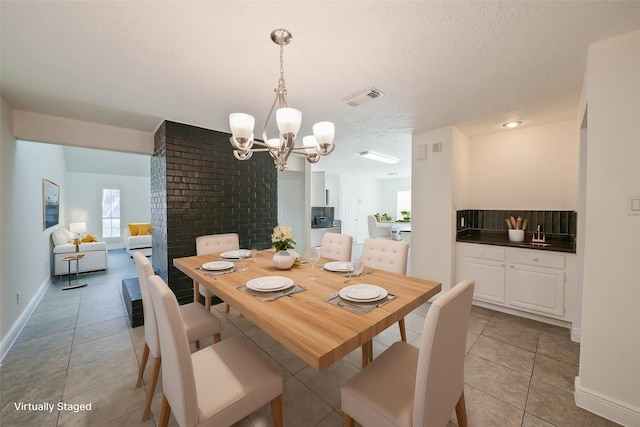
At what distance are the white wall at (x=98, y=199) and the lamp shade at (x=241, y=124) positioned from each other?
7.59m

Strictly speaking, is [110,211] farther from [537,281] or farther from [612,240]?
[612,240]

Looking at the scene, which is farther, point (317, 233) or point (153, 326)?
point (317, 233)

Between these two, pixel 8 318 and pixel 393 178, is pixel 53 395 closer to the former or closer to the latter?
pixel 8 318

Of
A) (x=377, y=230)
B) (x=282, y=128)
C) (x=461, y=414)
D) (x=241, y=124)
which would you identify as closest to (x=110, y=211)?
(x=377, y=230)

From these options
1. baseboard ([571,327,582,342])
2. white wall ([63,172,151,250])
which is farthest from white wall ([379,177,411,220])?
white wall ([63,172,151,250])

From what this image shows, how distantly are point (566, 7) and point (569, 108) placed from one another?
182 centimetres

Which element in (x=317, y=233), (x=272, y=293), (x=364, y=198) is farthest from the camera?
(x=364, y=198)

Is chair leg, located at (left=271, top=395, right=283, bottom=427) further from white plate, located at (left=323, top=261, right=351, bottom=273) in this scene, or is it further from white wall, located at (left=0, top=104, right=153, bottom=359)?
white wall, located at (left=0, top=104, right=153, bottom=359)

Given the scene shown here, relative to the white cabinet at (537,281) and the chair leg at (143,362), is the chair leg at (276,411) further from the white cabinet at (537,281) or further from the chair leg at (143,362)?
the white cabinet at (537,281)

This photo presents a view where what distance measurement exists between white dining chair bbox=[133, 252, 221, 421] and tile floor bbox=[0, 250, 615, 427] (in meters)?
0.20

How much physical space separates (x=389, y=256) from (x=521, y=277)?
1771 mm

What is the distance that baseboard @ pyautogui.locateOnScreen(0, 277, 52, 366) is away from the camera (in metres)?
2.14

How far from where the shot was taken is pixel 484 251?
3.03m

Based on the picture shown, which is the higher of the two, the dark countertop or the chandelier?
the chandelier
